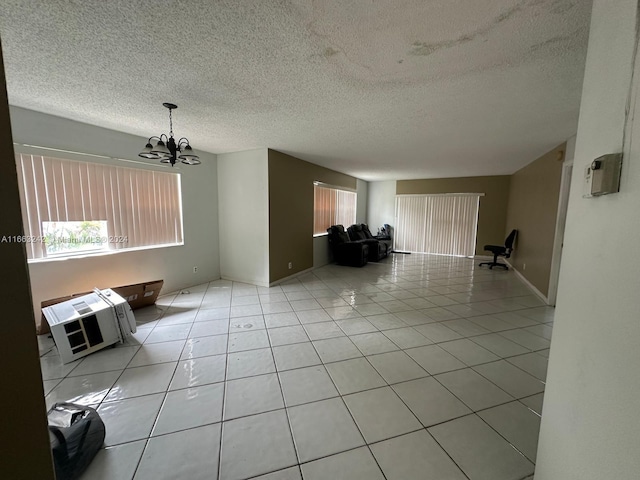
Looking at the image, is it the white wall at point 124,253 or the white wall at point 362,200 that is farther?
the white wall at point 362,200

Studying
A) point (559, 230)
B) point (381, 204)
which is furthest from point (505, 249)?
point (381, 204)

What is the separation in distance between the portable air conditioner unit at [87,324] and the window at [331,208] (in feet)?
12.9

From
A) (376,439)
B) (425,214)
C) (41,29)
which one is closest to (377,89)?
(41,29)

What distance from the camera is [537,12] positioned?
131 centimetres

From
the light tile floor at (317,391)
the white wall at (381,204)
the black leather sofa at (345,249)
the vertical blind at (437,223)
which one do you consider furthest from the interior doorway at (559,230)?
the white wall at (381,204)

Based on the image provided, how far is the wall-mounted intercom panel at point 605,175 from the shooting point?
750 mm

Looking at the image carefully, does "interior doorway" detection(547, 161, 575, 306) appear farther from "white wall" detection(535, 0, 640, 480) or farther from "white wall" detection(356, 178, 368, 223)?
"white wall" detection(356, 178, 368, 223)

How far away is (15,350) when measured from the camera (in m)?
0.60

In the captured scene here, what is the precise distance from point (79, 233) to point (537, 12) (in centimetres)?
459

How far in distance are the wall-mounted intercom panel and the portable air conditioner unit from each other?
3.51m

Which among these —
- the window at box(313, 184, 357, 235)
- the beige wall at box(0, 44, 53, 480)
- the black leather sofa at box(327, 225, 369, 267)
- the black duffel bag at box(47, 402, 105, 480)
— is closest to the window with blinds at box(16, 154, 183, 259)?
the black duffel bag at box(47, 402, 105, 480)

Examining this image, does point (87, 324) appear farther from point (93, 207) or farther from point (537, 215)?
point (537, 215)

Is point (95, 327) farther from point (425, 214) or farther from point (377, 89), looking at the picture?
point (425, 214)

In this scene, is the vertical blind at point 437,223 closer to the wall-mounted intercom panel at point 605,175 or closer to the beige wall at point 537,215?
the beige wall at point 537,215
